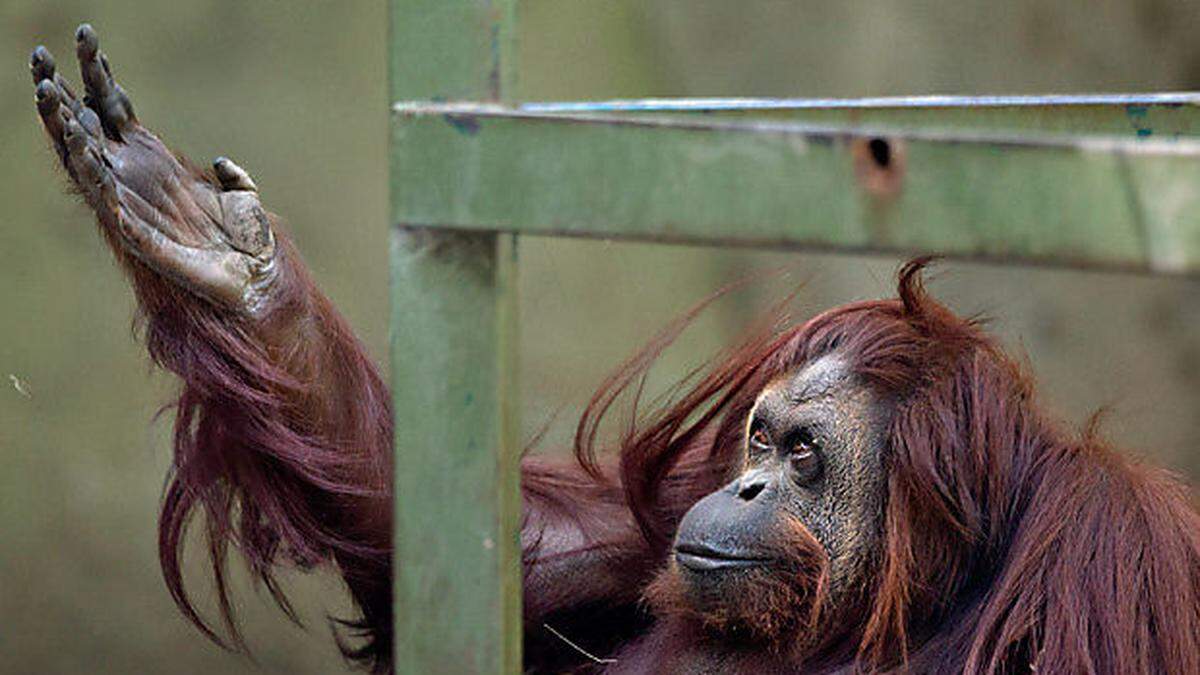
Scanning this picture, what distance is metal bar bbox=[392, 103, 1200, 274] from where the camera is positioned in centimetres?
126

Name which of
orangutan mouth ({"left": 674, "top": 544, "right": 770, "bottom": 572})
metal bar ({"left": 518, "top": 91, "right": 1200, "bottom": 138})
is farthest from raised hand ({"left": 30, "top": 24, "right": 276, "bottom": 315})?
orangutan mouth ({"left": 674, "top": 544, "right": 770, "bottom": 572})

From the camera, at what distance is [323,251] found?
476 centimetres

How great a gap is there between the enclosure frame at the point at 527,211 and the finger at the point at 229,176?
0.98 m

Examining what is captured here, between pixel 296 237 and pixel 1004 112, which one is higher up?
pixel 1004 112

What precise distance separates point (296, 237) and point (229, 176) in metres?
2.18

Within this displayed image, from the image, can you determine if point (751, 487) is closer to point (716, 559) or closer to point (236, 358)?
point (716, 559)

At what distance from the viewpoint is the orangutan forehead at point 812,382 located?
2660 mm

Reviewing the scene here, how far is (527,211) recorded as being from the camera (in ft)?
4.83

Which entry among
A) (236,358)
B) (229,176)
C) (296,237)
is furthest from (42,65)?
(296,237)

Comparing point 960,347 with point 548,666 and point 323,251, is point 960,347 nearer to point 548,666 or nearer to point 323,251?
point 548,666

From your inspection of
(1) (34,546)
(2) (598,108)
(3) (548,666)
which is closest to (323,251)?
(1) (34,546)

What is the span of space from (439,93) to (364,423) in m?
1.31

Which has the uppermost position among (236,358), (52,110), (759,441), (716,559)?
(52,110)

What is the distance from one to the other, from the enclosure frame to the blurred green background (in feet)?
10.3
